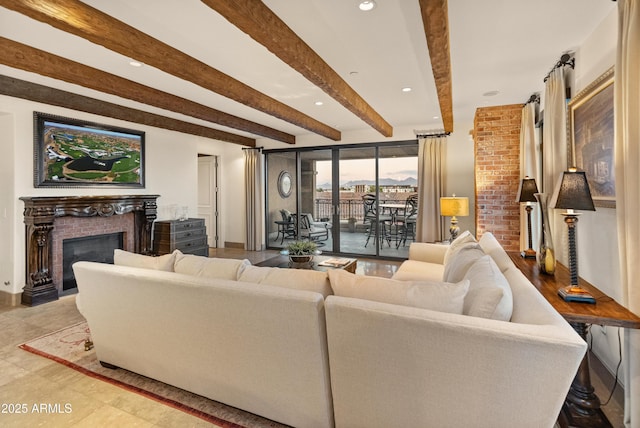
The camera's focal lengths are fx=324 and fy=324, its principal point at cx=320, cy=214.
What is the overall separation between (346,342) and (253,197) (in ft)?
19.6

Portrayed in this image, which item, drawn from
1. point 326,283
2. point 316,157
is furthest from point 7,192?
point 316,157

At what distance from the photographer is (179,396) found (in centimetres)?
203

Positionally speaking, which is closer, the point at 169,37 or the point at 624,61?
the point at 624,61

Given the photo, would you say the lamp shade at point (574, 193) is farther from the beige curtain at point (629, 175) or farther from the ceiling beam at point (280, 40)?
the ceiling beam at point (280, 40)

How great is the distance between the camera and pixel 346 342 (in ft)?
4.73

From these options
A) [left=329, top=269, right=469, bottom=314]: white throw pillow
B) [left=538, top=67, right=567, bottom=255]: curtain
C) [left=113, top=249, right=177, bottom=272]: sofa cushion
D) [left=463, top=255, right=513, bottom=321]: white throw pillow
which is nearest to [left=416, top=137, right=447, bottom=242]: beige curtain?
[left=538, top=67, right=567, bottom=255]: curtain

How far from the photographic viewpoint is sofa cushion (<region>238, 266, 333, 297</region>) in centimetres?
170

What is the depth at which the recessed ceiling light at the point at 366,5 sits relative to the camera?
6.88 ft

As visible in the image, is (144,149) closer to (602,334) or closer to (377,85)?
(377,85)

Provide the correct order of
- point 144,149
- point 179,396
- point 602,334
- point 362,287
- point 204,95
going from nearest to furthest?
point 362,287, point 179,396, point 602,334, point 204,95, point 144,149

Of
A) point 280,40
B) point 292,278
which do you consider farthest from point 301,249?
point 280,40

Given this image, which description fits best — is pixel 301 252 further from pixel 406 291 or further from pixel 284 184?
pixel 284 184

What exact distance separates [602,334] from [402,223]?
4.22 metres

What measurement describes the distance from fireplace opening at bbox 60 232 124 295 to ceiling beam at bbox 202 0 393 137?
3897 millimetres
